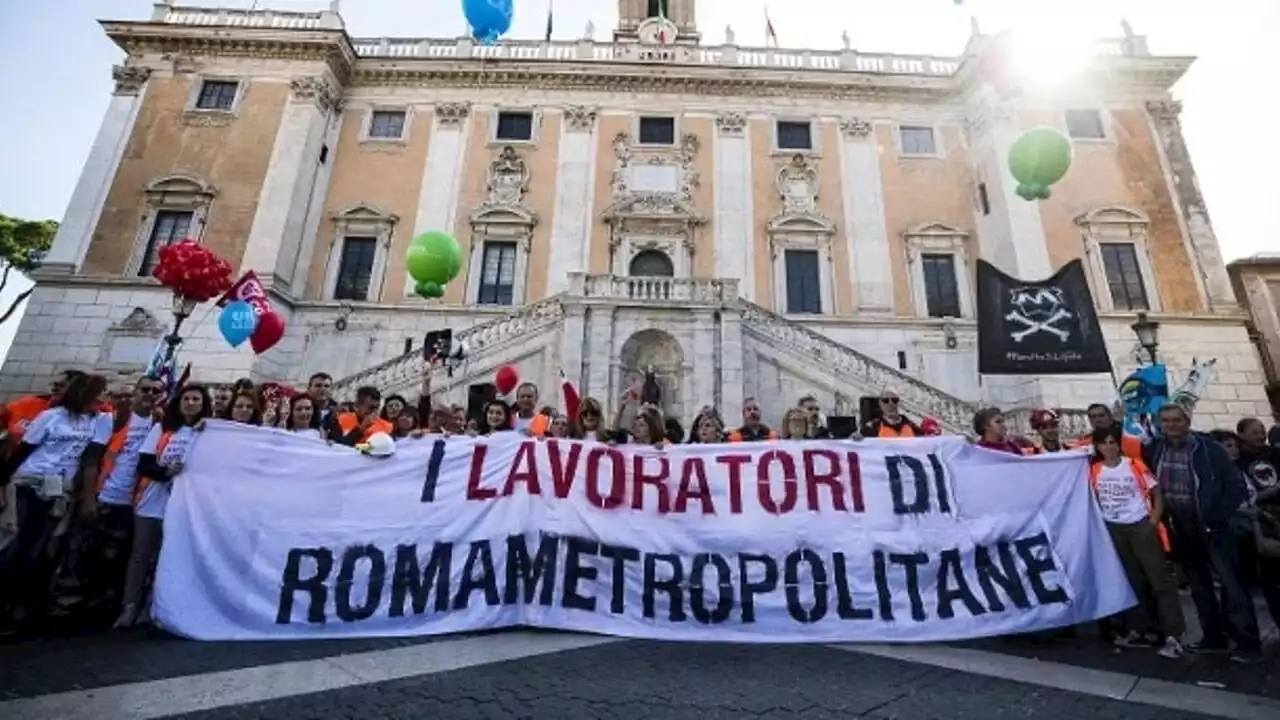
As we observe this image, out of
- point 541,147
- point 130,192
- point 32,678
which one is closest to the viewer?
point 32,678

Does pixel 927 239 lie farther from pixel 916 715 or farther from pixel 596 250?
pixel 916 715

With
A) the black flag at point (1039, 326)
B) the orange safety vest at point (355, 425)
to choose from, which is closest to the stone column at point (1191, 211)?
the black flag at point (1039, 326)

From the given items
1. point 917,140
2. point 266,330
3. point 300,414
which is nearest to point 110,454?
point 300,414

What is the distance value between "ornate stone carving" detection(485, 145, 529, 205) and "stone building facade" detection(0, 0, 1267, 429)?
8 cm

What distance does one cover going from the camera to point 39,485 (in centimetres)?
438

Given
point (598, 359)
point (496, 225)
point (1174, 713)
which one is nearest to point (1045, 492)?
point (1174, 713)

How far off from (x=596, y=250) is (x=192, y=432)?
50.3 ft

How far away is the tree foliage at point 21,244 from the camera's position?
1028 inches

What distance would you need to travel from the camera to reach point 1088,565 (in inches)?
180

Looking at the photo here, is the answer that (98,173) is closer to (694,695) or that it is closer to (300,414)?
(300,414)

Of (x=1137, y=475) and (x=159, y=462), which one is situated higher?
(x=1137, y=475)

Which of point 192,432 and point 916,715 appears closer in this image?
point 916,715

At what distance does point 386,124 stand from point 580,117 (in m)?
7.15

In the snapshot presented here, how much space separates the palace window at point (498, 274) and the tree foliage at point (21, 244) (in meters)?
23.0
